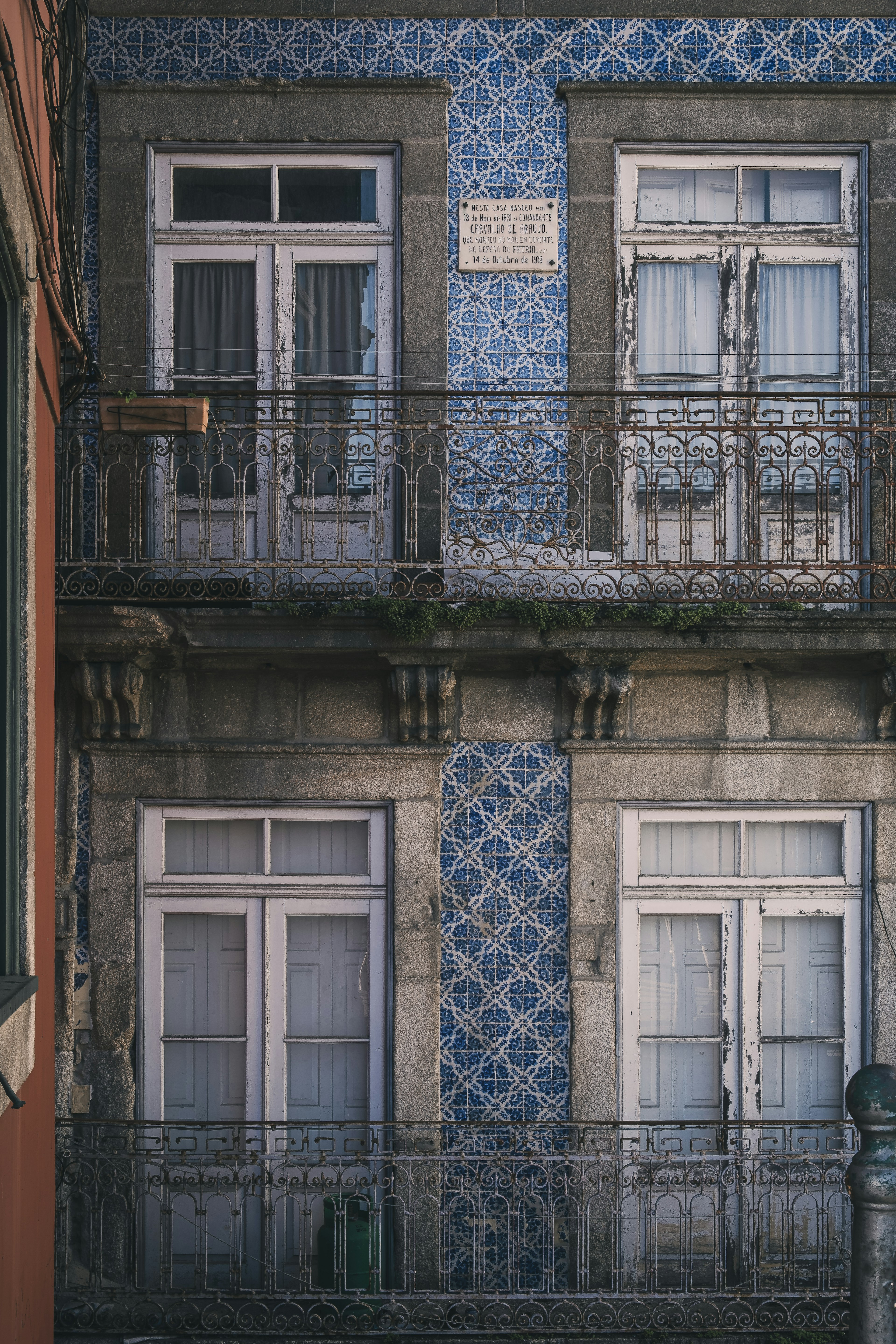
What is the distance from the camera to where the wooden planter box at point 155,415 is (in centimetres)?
576

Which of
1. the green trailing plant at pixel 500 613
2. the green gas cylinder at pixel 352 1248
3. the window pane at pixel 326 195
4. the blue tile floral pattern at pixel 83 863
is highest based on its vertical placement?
the window pane at pixel 326 195

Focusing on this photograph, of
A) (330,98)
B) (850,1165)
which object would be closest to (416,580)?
(330,98)

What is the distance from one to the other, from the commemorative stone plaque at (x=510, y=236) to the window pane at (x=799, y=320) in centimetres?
124

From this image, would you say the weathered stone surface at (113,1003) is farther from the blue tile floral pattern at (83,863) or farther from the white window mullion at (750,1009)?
the white window mullion at (750,1009)

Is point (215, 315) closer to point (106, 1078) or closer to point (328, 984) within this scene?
point (328, 984)

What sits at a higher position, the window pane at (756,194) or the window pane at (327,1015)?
the window pane at (756,194)

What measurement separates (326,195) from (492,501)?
1.97 meters

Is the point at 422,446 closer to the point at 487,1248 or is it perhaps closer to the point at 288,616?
the point at 288,616

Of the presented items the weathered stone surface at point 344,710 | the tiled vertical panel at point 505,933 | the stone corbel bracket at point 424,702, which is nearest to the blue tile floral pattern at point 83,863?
the weathered stone surface at point 344,710

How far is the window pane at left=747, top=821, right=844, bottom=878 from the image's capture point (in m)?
6.65

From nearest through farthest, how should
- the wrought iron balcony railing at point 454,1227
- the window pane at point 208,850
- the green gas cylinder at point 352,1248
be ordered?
the wrought iron balcony railing at point 454,1227 < the green gas cylinder at point 352,1248 < the window pane at point 208,850

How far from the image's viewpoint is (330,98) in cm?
659

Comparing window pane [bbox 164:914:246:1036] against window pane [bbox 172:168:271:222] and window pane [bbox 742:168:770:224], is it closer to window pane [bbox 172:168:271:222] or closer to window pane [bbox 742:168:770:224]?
window pane [bbox 172:168:271:222]

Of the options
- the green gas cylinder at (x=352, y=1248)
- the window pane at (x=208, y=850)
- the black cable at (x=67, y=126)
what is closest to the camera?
the black cable at (x=67, y=126)
